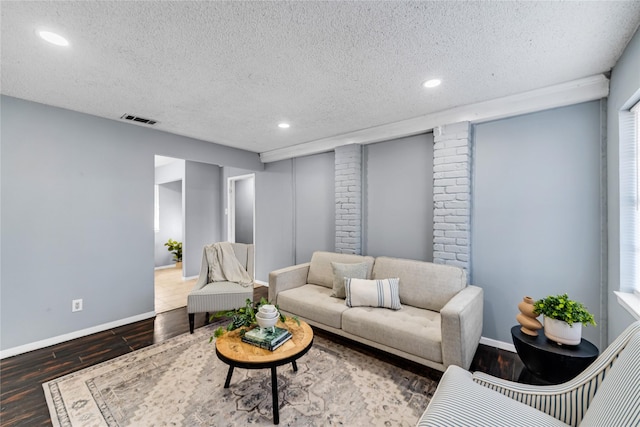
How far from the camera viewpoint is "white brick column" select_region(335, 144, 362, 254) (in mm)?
3596

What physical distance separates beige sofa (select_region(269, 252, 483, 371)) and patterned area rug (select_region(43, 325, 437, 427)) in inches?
9.9

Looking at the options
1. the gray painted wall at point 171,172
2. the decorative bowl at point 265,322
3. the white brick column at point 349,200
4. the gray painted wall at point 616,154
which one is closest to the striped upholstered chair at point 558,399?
the gray painted wall at point 616,154

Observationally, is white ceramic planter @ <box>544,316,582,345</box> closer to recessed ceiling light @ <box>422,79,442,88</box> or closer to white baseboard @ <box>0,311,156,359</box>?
recessed ceiling light @ <box>422,79,442,88</box>

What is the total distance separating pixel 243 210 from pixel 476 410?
17.6 feet

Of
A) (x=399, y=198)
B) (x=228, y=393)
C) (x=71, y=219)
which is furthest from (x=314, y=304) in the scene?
(x=71, y=219)

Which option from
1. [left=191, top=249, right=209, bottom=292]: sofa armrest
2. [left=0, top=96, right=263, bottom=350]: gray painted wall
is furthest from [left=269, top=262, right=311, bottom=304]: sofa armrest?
[left=0, top=96, right=263, bottom=350]: gray painted wall

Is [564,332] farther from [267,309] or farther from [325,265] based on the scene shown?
[325,265]

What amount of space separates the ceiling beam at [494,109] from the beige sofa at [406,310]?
152cm

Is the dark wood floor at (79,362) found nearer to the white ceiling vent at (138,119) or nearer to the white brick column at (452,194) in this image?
the white brick column at (452,194)

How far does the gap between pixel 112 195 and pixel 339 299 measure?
2.88m

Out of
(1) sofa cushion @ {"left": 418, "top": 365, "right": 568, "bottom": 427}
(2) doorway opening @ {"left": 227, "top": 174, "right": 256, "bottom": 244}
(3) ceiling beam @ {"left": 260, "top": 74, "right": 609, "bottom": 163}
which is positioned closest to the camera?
(1) sofa cushion @ {"left": 418, "top": 365, "right": 568, "bottom": 427}

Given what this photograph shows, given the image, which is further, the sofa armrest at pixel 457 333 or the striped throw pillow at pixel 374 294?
the striped throw pillow at pixel 374 294

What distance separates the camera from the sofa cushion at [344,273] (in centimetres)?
292

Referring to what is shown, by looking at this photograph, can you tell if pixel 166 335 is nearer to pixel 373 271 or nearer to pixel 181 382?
pixel 181 382
